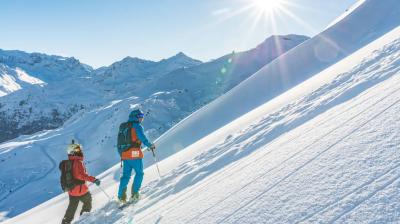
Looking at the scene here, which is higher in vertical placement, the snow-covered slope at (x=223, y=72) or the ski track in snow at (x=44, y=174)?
the snow-covered slope at (x=223, y=72)

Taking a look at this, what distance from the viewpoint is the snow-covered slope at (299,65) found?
1642 centimetres

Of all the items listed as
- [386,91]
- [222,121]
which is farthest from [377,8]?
[386,91]

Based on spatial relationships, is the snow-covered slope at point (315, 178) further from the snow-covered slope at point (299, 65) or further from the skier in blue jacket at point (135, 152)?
the snow-covered slope at point (299, 65)

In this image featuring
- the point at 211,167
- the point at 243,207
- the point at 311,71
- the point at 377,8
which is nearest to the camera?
the point at 243,207

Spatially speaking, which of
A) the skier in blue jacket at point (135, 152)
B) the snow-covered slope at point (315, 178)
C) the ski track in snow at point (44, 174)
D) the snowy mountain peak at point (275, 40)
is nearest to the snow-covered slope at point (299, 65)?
the skier in blue jacket at point (135, 152)

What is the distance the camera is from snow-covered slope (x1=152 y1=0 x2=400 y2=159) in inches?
647

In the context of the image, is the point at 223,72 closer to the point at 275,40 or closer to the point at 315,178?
the point at 275,40

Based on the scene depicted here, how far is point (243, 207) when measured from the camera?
3.98m

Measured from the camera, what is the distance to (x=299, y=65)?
1814 centimetres

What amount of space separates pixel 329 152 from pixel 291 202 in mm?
979

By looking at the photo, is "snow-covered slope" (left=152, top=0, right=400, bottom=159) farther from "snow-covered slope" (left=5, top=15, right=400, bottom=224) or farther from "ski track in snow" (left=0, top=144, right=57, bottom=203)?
"ski track in snow" (left=0, top=144, right=57, bottom=203)

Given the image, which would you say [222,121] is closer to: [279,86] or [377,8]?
[279,86]

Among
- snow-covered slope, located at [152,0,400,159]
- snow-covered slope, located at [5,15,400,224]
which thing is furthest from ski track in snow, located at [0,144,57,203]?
snow-covered slope, located at [5,15,400,224]

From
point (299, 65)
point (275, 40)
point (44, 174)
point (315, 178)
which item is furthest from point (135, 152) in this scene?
point (275, 40)
